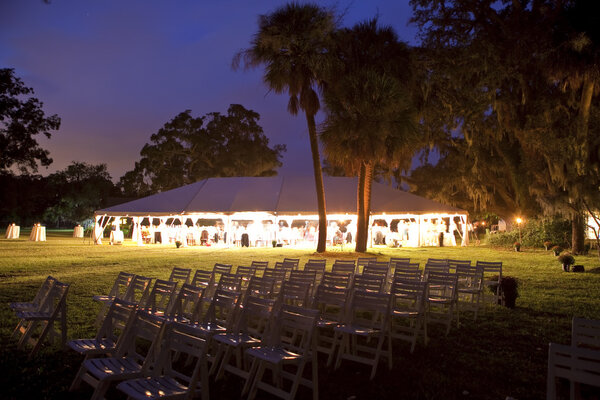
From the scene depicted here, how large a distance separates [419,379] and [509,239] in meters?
26.2

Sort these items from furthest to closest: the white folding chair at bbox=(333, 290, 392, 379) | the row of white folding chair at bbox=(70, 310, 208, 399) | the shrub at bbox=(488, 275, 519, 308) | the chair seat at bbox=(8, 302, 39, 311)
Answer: the shrub at bbox=(488, 275, 519, 308) < the chair seat at bbox=(8, 302, 39, 311) < the white folding chair at bbox=(333, 290, 392, 379) < the row of white folding chair at bbox=(70, 310, 208, 399)

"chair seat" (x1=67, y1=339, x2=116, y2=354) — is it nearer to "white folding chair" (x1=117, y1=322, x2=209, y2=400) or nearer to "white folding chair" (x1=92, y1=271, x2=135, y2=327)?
"white folding chair" (x1=117, y1=322, x2=209, y2=400)

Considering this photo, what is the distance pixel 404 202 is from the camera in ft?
92.1

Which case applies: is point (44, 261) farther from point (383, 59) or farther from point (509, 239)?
point (509, 239)

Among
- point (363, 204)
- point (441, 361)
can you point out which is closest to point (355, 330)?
point (441, 361)

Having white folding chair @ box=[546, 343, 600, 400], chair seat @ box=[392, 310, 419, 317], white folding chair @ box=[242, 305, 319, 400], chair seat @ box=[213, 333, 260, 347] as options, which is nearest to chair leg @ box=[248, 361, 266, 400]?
white folding chair @ box=[242, 305, 319, 400]

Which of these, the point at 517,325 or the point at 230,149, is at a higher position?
the point at 230,149

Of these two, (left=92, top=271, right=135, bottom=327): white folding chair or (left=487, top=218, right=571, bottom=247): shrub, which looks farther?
(left=487, top=218, right=571, bottom=247): shrub

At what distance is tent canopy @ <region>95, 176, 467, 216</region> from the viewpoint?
27.5 meters

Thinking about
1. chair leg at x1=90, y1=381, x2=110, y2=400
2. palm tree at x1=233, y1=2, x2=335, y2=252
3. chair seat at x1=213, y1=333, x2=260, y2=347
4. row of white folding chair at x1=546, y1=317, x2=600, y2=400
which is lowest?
chair leg at x1=90, y1=381, x2=110, y2=400

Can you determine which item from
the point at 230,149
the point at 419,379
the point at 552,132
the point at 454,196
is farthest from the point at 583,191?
the point at 230,149

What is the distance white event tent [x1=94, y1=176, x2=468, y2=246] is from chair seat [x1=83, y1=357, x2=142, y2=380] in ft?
75.6

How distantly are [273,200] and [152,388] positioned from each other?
24928 millimetres

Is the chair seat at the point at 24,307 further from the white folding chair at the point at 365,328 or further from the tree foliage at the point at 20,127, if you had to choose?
the tree foliage at the point at 20,127
